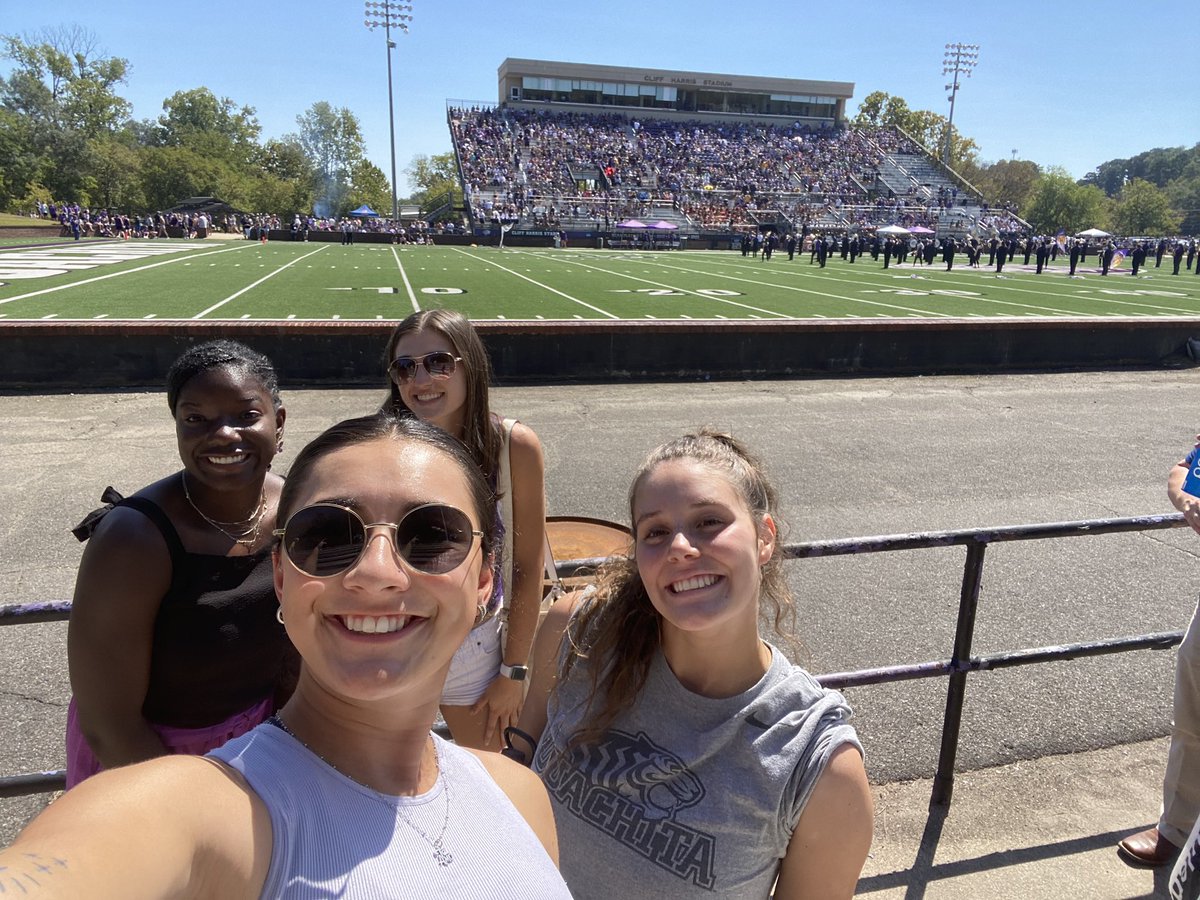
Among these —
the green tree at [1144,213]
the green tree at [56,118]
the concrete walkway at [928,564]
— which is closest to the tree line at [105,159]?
the green tree at [56,118]

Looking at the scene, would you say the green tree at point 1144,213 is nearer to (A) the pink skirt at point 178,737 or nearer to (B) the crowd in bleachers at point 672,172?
(B) the crowd in bleachers at point 672,172

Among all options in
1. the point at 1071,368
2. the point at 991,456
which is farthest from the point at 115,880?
the point at 1071,368

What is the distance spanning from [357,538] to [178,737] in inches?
42.2

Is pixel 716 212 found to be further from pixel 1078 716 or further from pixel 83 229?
pixel 1078 716

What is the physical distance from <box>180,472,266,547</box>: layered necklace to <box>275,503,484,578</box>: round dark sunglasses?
2.77 ft

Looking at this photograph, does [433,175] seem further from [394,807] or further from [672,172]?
[394,807]

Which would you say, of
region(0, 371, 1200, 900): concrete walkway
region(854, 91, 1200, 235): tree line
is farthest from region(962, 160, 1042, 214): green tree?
region(0, 371, 1200, 900): concrete walkway

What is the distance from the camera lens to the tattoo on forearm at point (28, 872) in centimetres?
74

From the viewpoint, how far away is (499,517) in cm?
259

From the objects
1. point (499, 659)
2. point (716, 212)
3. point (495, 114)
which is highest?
point (495, 114)

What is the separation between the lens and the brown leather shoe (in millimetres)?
2865

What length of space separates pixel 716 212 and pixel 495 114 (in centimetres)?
3123

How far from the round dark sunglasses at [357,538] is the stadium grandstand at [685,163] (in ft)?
190

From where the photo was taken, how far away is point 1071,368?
13992mm
